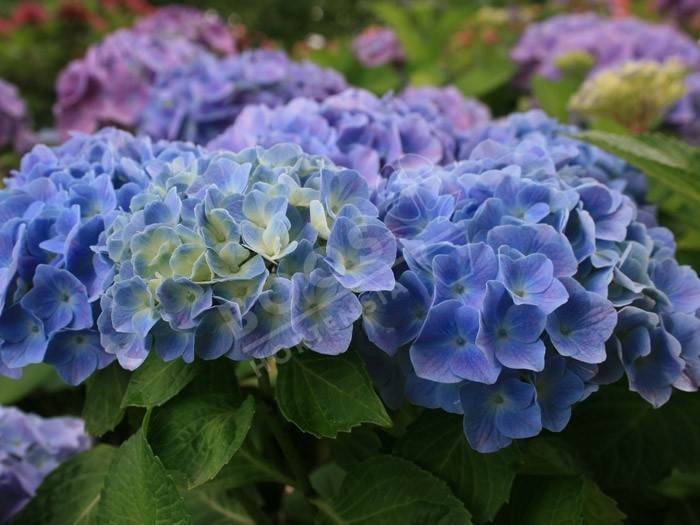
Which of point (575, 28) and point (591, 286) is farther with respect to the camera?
point (575, 28)

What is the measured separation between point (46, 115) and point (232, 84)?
118 centimetres

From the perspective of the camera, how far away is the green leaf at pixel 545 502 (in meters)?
0.65

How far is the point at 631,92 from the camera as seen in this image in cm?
130

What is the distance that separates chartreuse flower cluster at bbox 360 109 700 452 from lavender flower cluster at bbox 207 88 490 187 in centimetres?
15

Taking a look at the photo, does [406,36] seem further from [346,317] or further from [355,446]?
[346,317]

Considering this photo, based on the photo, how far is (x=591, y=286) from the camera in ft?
2.14

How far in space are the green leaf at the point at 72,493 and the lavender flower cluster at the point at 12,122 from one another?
3.59 feet

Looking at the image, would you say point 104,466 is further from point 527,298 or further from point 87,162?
point 527,298

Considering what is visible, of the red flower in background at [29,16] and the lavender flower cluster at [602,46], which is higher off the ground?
the lavender flower cluster at [602,46]

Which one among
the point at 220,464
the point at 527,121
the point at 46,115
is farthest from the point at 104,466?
the point at 46,115

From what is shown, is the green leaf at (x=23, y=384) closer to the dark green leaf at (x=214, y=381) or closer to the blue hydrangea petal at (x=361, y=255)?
the dark green leaf at (x=214, y=381)

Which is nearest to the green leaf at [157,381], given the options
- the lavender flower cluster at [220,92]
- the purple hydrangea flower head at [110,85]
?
the lavender flower cluster at [220,92]

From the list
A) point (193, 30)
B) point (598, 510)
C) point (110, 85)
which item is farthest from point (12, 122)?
point (598, 510)

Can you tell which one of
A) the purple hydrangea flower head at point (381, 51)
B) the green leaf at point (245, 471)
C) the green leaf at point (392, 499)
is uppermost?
the green leaf at point (392, 499)
